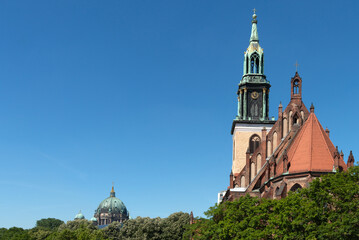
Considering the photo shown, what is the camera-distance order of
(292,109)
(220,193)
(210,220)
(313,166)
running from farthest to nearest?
(220,193), (292,109), (313,166), (210,220)

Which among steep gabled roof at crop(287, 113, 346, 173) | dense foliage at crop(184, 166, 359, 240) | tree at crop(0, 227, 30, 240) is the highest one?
steep gabled roof at crop(287, 113, 346, 173)

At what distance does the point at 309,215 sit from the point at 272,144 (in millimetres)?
28462

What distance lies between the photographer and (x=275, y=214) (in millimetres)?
41969

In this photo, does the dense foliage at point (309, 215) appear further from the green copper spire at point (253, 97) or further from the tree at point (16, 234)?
the tree at point (16, 234)

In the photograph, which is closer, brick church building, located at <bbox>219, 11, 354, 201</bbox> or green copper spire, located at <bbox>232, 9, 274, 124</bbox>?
brick church building, located at <bbox>219, 11, 354, 201</bbox>

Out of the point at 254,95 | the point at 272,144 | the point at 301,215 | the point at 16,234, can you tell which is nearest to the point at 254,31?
the point at 254,95

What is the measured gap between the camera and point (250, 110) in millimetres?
85062

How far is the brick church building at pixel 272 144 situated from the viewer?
55.9 m

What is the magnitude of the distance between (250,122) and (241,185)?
59.7ft

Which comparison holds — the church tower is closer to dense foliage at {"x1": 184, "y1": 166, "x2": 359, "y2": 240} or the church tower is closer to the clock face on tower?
the clock face on tower

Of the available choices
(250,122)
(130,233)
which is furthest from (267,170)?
(130,233)

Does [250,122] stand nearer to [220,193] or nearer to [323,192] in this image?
[220,193]

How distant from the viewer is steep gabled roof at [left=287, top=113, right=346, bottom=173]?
55.6 meters

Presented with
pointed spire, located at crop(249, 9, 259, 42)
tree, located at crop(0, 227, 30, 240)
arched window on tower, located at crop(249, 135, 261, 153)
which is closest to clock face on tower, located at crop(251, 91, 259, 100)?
arched window on tower, located at crop(249, 135, 261, 153)
